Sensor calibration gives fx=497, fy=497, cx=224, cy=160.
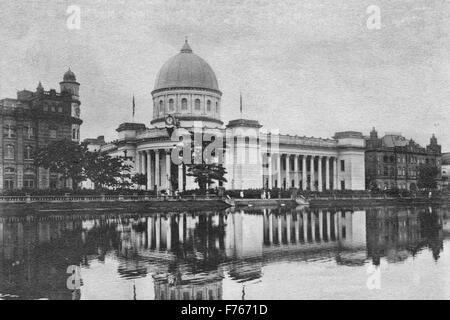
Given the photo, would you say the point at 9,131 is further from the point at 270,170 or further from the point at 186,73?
the point at 270,170

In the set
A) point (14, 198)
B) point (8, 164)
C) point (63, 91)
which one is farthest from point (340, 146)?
point (14, 198)

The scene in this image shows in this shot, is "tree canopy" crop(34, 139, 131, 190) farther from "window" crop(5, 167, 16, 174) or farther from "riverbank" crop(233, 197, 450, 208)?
"riverbank" crop(233, 197, 450, 208)

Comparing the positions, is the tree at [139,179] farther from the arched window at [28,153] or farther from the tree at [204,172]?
the arched window at [28,153]

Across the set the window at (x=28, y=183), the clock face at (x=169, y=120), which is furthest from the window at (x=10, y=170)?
the clock face at (x=169, y=120)

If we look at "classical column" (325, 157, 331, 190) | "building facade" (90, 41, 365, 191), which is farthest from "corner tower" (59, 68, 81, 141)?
"classical column" (325, 157, 331, 190)

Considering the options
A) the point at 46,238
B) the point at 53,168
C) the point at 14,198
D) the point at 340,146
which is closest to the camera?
the point at 46,238

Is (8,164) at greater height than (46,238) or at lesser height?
greater
